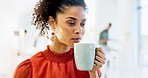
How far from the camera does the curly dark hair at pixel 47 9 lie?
719 millimetres

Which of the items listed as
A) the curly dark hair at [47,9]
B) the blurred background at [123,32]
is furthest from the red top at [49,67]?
the blurred background at [123,32]

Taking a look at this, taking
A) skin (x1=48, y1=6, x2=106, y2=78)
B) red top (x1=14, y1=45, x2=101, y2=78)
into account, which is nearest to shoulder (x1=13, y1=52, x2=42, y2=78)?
red top (x1=14, y1=45, x2=101, y2=78)

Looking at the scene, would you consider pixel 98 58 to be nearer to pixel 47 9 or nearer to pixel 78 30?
pixel 78 30

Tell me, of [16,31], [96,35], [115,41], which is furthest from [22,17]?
[115,41]

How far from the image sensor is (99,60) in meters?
0.64

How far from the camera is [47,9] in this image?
0.77 m

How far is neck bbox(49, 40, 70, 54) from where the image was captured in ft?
2.51

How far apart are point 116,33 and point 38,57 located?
1.68 metres

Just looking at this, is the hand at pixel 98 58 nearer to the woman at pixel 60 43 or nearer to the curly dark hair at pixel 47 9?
the woman at pixel 60 43

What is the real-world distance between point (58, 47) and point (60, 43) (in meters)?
0.02

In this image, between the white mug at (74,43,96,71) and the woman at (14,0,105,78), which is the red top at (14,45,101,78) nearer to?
the woman at (14,0,105,78)

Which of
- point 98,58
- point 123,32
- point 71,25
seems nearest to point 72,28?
point 71,25

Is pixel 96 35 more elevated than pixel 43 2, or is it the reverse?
pixel 43 2

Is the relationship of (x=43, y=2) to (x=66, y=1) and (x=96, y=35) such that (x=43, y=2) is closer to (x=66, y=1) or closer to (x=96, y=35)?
(x=66, y=1)
